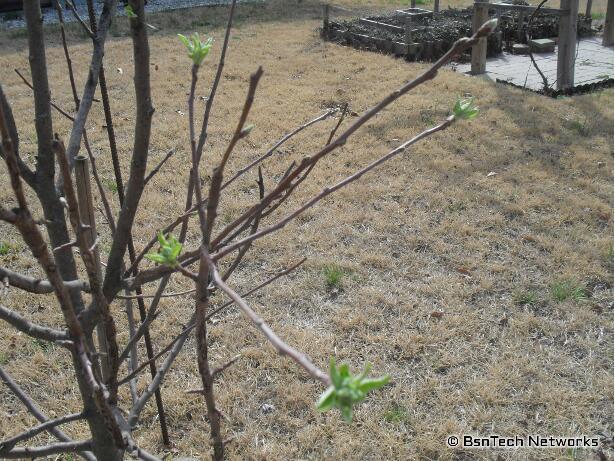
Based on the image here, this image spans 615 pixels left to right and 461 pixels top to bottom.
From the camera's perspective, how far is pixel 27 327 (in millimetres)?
1194

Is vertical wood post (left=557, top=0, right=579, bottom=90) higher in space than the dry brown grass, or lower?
higher

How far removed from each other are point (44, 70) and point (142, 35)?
0.88ft

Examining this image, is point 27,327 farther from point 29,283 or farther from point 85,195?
point 85,195

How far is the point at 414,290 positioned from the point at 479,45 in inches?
204

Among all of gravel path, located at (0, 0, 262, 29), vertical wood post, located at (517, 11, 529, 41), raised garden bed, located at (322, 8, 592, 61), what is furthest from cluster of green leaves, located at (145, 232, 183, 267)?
gravel path, located at (0, 0, 262, 29)

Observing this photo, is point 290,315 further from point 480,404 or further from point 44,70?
point 44,70

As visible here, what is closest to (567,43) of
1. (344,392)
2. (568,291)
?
(568,291)

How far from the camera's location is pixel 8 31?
411 inches

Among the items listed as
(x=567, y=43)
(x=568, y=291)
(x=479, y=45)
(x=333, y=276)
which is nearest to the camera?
(x=568, y=291)

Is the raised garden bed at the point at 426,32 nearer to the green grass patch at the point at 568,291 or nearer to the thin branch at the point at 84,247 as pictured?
the green grass patch at the point at 568,291

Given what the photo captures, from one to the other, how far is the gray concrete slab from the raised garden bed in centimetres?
48

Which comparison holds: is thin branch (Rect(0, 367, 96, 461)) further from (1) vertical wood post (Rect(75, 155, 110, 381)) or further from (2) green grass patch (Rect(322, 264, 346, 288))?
(2) green grass patch (Rect(322, 264, 346, 288))

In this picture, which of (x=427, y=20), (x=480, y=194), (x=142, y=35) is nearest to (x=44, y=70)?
(x=142, y=35)

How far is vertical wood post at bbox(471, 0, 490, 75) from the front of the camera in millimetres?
7152
